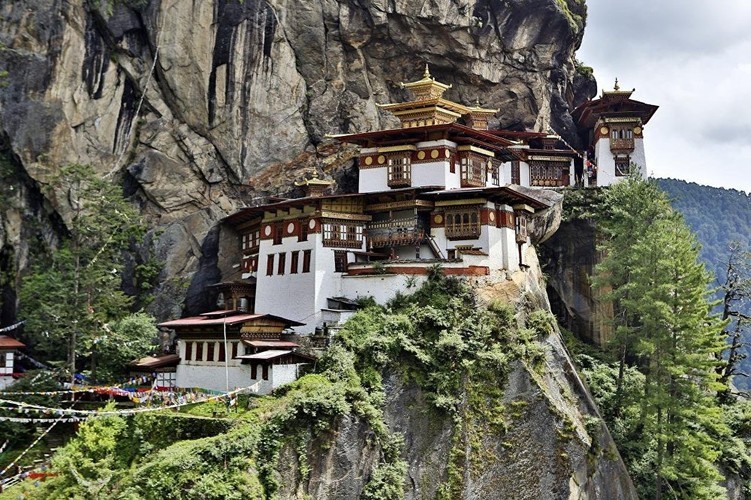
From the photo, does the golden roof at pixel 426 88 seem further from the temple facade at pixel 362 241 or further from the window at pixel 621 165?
the window at pixel 621 165

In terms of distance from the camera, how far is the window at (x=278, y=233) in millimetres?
43281

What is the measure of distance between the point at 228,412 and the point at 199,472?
13.3 ft

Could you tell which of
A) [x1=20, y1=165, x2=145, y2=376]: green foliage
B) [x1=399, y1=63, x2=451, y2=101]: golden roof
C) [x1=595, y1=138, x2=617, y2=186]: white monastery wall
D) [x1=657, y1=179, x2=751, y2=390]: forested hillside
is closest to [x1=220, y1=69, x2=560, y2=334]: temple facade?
[x1=399, y1=63, x2=451, y2=101]: golden roof

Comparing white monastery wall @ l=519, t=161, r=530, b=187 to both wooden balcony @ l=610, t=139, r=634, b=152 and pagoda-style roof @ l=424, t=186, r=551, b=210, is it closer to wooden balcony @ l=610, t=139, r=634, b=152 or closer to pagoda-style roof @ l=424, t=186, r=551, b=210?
wooden balcony @ l=610, t=139, r=634, b=152

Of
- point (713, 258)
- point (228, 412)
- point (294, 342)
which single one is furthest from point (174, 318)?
point (713, 258)

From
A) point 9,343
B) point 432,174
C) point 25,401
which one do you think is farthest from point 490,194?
point 9,343

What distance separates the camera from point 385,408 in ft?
110

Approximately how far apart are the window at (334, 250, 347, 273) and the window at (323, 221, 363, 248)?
0.36 metres

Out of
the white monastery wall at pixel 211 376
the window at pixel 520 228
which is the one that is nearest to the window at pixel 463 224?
the window at pixel 520 228

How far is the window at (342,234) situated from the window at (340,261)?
0.36m

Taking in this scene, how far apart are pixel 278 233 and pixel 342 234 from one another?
12.8 feet

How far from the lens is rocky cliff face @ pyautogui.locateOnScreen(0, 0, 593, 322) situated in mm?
46375

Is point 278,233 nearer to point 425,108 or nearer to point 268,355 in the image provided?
point 268,355

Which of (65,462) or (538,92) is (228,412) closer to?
(65,462)
